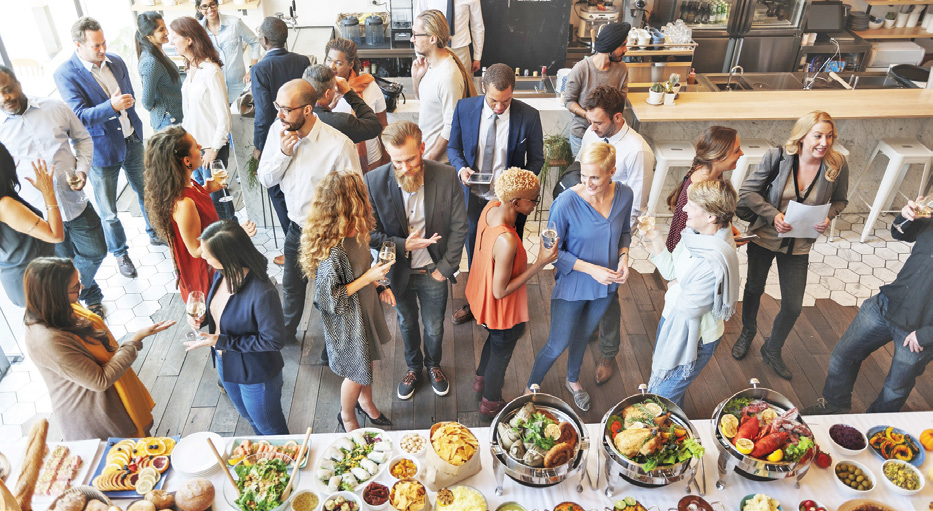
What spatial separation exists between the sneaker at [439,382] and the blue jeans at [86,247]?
7.67 feet

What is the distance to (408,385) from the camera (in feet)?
12.4

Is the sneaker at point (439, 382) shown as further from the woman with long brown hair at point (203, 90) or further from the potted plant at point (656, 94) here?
the potted plant at point (656, 94)

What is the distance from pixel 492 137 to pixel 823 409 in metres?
2.43

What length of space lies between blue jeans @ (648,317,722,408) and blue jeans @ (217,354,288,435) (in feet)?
6.00

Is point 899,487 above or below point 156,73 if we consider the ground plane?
below

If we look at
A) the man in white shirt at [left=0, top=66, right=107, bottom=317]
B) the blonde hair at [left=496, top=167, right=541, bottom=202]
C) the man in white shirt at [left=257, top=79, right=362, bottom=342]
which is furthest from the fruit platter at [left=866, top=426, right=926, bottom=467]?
the man in white shirt at [left=0, top=66, right=107, bottom=317]

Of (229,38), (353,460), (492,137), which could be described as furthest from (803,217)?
(229,38)

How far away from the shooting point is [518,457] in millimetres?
2291

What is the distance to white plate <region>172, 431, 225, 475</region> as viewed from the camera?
2426 mm

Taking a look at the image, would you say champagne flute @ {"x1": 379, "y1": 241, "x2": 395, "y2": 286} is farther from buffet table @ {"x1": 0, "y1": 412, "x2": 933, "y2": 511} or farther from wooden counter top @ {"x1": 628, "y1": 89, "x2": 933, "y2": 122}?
wooden counter top @ {"x1": 628, "y1": 89, "x2": 933, "y2": 122}

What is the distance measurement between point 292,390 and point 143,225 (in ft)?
8.47

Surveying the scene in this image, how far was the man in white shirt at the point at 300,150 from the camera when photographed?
330 centimetres

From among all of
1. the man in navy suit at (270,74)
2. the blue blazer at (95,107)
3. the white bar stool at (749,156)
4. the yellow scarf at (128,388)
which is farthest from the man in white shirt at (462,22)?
the yellow scarf at (128,388)

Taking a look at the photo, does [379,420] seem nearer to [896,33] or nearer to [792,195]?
[792,195]
